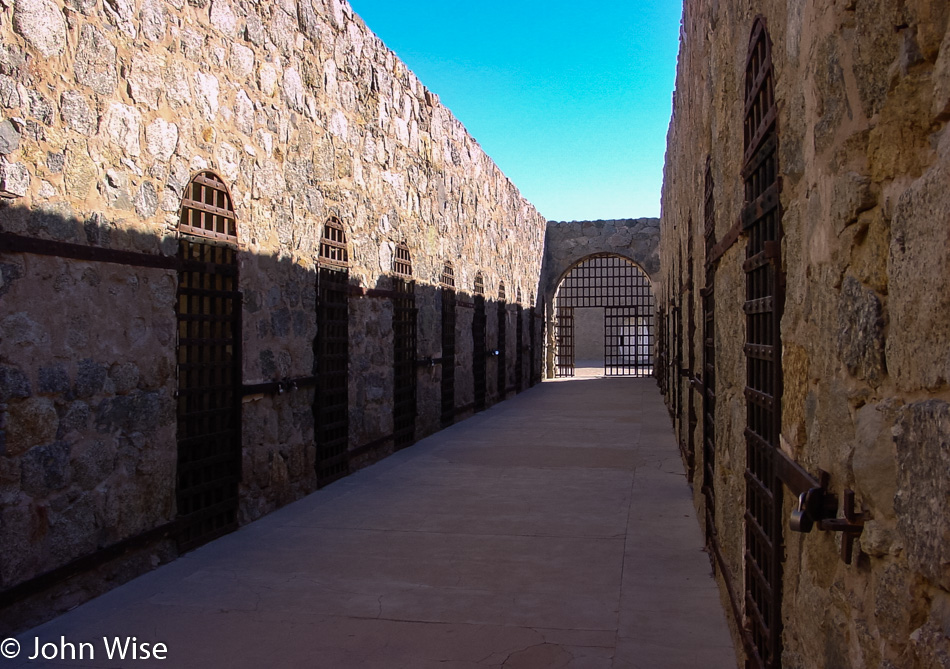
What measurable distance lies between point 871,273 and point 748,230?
1466 mm

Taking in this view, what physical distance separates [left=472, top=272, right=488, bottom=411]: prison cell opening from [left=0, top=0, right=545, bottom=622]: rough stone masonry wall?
16.3 ft

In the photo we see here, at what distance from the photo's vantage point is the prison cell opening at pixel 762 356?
7.44 feet

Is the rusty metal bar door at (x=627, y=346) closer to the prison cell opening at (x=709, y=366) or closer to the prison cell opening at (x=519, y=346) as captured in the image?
the prison cell opening at (x=519, y=346)

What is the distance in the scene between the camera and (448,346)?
34.5 ft

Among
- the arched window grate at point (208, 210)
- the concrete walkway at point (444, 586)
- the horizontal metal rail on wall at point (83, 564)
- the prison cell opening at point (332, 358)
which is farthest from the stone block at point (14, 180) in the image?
the prison cell opening at point (332, 358)

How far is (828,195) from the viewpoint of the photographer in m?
1.63

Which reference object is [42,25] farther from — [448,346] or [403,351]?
[448,346]

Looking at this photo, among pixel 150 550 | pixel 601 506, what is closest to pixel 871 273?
pixel 150 550

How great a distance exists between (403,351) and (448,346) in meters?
2.01

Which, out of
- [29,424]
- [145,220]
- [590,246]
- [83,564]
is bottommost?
[83,564]

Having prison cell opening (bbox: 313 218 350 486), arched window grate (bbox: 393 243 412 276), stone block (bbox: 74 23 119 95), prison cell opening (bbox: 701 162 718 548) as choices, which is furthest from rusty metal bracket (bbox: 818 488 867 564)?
arched window grate (bbox: 393 243 412 276)

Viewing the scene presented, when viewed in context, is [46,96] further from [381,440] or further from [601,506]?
[381,440]

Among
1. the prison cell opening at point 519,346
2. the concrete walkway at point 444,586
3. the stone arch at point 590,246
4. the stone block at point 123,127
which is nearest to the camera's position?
the concrete walkway at point 444,586

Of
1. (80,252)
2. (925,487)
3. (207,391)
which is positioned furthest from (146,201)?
(925,487)
